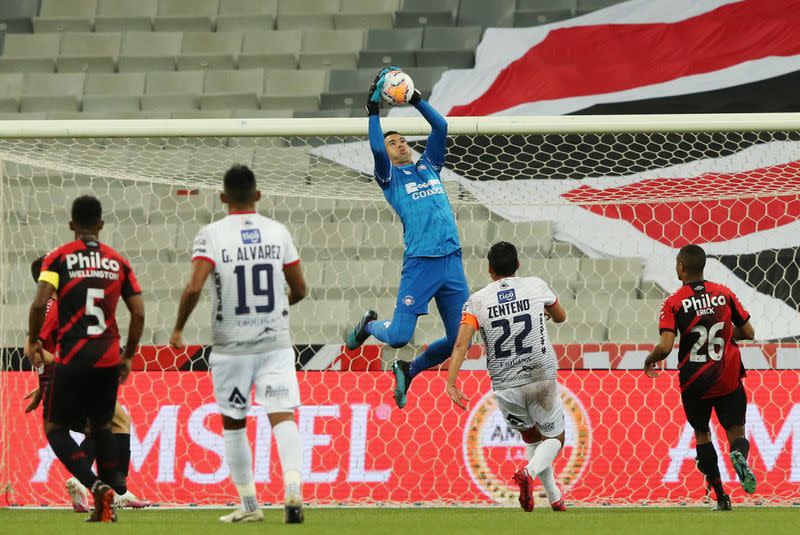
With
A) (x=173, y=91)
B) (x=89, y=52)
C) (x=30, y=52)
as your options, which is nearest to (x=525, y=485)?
(x=173, y=91)

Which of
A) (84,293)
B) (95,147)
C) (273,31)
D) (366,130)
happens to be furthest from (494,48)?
(84,293)

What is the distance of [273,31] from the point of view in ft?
46.4

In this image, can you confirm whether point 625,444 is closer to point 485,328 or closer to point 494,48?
point 485,328

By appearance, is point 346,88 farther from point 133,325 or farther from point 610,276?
point 133,325

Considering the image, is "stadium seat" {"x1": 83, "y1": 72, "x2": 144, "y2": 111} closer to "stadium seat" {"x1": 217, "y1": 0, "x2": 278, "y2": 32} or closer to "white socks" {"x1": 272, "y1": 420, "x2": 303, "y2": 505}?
"stadium seat" {"x1": 217, "y1": 0, "x2": 278, "y2": 32}

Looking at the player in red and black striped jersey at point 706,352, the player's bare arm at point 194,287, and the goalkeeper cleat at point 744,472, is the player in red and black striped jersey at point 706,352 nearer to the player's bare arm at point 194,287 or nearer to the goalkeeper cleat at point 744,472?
the goalkeeper cleat at point 744,472

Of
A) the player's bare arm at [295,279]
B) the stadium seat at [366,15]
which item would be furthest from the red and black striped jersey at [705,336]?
the stadium seat at [366,15]

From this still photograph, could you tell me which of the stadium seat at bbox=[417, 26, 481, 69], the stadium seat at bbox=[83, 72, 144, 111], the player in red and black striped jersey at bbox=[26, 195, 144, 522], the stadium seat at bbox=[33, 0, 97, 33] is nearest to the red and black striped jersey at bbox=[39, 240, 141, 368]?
the player in red and black striped jersey at bbox=[26, 195, 144, 522]

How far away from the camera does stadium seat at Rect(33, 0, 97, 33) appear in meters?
14.7

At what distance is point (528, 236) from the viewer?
1106 cm

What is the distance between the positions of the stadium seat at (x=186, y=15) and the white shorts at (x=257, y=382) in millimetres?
9639

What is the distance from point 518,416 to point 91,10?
9.95m

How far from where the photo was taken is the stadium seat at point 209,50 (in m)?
14.0

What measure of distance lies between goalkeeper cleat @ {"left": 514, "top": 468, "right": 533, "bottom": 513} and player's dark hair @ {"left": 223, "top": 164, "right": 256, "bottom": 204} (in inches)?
83.4
